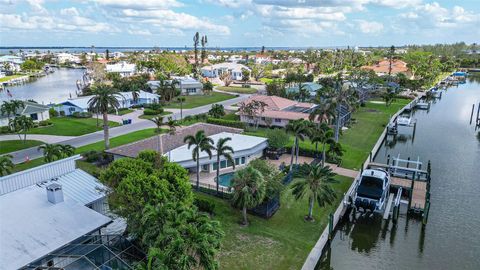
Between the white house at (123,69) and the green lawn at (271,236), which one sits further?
the white house at (123,69)

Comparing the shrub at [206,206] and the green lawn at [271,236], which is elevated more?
the shrub at [206,206]

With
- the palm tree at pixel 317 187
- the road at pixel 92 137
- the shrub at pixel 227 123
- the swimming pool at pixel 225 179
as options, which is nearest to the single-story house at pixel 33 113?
the road at pixel 92 137

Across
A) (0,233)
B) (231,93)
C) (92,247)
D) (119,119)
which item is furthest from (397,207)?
(231,93)

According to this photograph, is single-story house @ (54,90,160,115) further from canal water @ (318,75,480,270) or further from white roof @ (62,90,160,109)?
canal water @ (318,75,480,270)

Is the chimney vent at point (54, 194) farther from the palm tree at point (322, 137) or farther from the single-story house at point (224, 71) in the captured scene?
the single-story house at point (224, 71)

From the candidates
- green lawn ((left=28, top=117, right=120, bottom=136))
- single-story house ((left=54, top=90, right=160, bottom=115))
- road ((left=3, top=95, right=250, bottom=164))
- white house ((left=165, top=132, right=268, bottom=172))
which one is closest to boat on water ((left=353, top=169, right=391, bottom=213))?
white house ((left=165, top=132, right=268, bottom=172))
